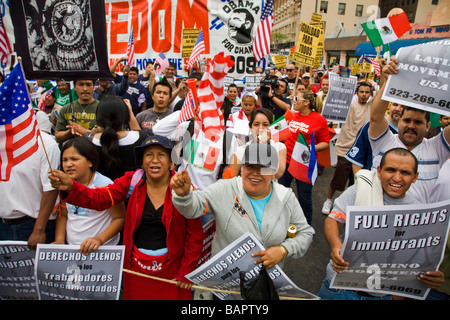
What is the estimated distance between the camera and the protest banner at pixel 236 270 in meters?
1.93

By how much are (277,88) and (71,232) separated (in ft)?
15.2

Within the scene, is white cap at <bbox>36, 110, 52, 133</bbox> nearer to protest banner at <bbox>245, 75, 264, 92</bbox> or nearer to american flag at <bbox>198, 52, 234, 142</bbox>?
american flag at <bbox>198, 52, 234, 142</bbox>

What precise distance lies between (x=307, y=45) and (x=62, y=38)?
16.0 feet

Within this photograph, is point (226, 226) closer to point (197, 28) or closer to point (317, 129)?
point (317, 129)

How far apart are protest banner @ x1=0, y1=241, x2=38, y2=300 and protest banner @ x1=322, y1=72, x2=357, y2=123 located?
4.81 m

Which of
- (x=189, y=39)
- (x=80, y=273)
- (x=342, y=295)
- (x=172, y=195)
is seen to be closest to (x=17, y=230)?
(x=80, y=273)

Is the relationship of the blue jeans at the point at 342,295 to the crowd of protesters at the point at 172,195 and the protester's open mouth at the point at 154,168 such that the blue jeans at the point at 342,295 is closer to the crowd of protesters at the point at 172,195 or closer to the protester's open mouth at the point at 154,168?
the crowd of protesters at the point at 172,195

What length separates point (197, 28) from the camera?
5516 millimetres

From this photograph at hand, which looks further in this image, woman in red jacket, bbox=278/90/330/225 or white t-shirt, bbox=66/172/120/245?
woman in red jacket, bbox=278/90/330/225

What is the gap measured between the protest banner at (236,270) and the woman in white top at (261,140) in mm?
897

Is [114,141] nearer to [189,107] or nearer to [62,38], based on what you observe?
[189,107]

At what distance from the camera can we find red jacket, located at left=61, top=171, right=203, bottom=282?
7.14 feet

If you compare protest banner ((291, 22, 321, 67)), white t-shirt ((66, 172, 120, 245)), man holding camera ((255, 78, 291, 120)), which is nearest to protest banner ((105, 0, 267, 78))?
man holding camera ((255, 78, 291, 120))

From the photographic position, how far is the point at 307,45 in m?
6.14
